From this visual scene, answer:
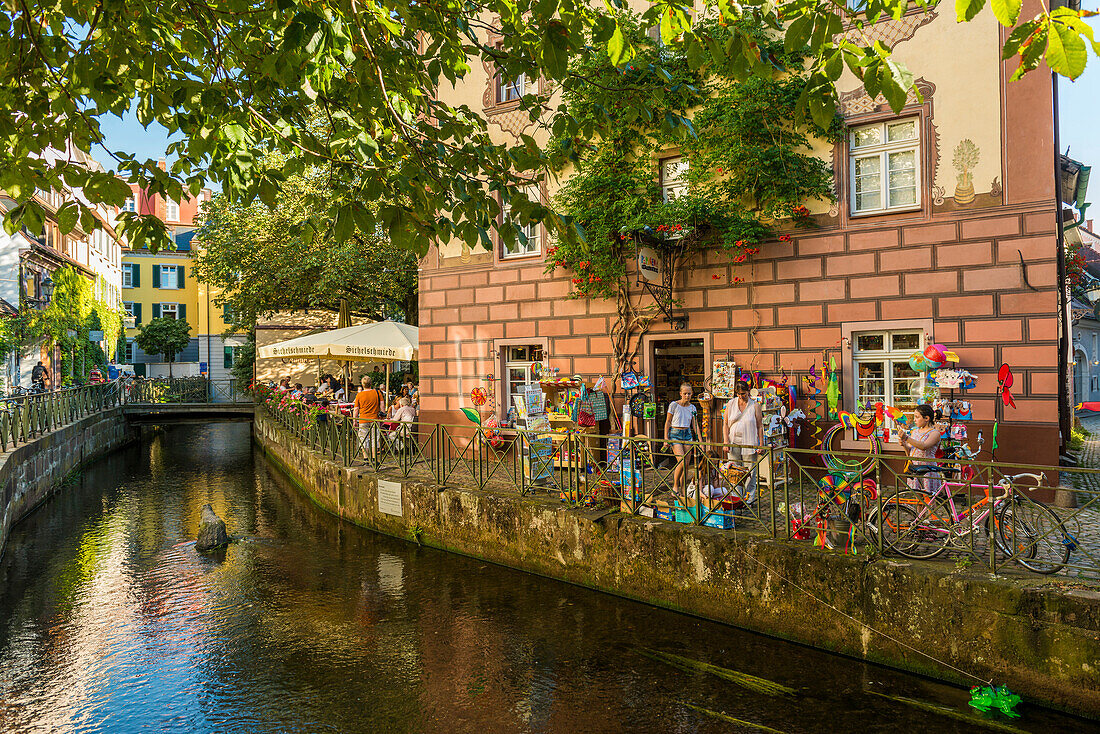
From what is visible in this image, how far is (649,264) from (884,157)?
364cm

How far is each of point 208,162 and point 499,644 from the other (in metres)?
4.95

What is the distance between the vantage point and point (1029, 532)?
6.05 meters

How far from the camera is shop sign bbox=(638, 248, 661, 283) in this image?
11195 mm

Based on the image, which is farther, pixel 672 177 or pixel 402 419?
pixel 402 419

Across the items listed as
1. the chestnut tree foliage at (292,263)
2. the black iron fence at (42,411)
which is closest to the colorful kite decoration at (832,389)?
the black iron fence at (42,411)

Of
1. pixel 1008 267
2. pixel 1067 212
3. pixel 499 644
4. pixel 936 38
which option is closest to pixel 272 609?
pixel 499 644

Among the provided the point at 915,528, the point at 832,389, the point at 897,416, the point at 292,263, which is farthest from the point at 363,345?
the point at 915,528

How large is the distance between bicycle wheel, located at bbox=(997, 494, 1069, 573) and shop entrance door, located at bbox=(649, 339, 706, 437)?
625 cm

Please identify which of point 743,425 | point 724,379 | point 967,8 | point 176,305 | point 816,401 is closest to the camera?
point 967,8

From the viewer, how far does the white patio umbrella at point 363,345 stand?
1567 cm

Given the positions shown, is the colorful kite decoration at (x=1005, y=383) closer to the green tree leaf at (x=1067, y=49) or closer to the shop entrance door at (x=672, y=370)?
the shop entrance door at (x=672, y=370)

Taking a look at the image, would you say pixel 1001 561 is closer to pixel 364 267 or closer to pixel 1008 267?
pixel 1008 267

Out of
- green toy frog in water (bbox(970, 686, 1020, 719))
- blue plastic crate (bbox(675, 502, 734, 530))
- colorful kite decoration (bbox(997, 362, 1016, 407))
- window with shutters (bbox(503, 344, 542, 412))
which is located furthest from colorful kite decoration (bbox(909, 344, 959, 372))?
window with shutters (bbox(503, 344, 542, 412))

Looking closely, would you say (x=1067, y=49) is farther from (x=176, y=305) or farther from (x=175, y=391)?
(x=176, y=305)
